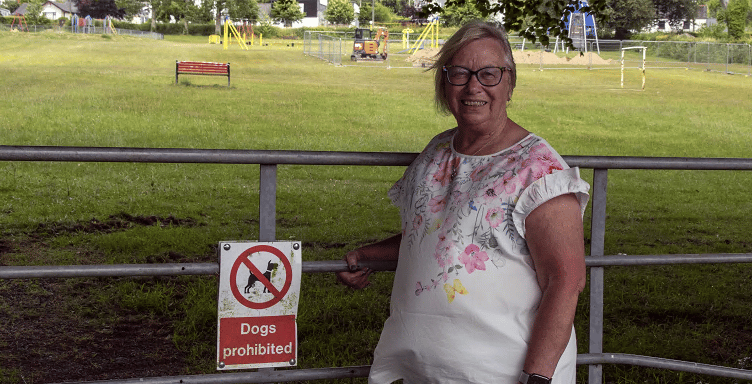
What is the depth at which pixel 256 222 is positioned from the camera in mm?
9195

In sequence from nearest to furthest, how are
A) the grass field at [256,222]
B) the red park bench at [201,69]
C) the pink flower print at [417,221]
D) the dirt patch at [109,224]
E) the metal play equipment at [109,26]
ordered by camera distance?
the pink flower print at [417,221], the grass field at [256,222], the dirt patch at [109,224], the red park bench at [201,69], the metal play equipment at [109,26]

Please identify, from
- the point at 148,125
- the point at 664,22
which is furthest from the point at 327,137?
the point at 664,22

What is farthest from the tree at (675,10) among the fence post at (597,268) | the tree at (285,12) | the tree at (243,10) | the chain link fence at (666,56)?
the fence post at (597,268)

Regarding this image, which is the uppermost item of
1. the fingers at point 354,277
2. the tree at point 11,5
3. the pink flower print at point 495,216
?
the tree at point 11,5

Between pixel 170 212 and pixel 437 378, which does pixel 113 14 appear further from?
pixel 437 378

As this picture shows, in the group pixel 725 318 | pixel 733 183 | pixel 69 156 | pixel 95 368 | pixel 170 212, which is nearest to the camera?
pixel 69 156

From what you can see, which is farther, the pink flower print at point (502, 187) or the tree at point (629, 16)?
the tree at point (629, 16)

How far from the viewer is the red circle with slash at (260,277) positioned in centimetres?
240

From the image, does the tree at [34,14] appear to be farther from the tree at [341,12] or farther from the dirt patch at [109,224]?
the dirt patch at [109,224]

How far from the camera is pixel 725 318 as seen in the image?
5625mm

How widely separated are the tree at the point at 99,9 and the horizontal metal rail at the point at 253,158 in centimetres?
7558

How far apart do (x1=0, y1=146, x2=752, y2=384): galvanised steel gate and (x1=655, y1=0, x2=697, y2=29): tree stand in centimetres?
8133

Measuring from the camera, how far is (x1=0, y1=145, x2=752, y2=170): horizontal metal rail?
7.25 feet

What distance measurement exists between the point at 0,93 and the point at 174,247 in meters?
23.9
